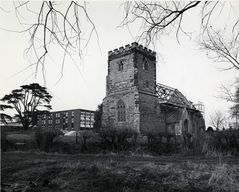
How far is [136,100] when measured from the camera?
3256 cm

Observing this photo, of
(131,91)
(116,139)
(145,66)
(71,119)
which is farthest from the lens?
(71,119)

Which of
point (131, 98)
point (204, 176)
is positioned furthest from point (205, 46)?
point (131, 98)

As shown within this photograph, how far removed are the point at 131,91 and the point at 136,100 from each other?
155 cm

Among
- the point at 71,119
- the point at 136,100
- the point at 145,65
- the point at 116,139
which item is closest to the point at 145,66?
the point at 145,65

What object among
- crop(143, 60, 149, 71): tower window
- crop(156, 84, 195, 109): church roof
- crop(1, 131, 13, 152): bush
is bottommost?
Answer: crop(1, 131, 13, 152): bush

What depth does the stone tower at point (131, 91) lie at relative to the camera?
3278cm

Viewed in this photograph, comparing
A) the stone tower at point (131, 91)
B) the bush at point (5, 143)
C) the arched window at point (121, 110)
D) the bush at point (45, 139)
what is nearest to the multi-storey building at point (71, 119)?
the stone tower at point (131, 91)

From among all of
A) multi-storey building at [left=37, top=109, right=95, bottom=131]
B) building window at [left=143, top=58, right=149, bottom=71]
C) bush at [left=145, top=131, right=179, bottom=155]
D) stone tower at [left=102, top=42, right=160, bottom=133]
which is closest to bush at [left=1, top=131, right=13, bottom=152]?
bush at [left=145, top=131, right=179, bottom=155]

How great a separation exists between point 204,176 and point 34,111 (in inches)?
1605

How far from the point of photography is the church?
32.9 metres

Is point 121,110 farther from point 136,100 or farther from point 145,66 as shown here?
point 145,66

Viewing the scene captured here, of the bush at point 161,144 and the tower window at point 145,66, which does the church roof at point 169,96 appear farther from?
the bush at point 161,144

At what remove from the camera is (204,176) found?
7.20 metres

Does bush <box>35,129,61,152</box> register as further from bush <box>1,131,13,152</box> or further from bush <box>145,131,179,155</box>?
bush <box>145,131,179,155</box>
